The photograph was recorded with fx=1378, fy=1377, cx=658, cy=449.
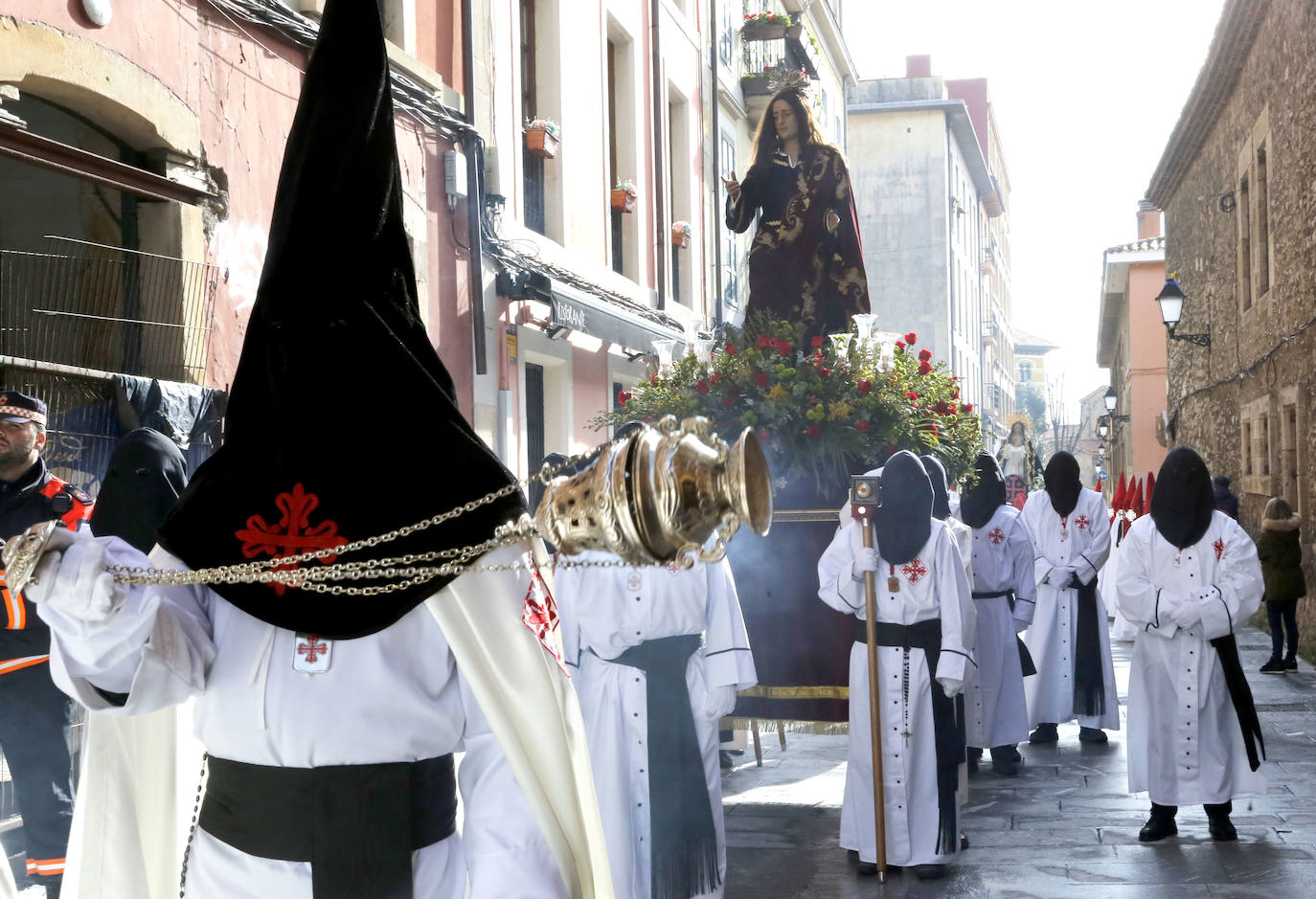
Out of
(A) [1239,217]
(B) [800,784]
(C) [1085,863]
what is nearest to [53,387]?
(B) [800,784]

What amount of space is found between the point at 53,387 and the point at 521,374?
6574 millimetres

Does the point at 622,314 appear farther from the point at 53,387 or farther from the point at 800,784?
the point at 53,387

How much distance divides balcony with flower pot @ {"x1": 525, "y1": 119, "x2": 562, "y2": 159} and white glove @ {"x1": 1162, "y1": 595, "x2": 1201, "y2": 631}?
861 centimetres

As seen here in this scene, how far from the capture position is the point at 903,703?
666 centimetres

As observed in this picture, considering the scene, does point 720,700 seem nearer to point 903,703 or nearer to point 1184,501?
point 903,703

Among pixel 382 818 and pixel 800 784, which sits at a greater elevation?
pixel 382 818

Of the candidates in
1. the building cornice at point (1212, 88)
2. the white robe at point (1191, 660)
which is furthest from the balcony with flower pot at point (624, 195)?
the white robe at point (1191, 660)

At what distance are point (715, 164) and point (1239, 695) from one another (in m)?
15.0

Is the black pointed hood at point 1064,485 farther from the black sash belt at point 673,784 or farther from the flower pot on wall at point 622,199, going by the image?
the flower pot on wall at point 622,199

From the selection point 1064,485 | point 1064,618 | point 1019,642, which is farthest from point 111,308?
point 1064,618

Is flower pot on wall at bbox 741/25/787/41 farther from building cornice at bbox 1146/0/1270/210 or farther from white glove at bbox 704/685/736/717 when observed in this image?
white glove at bbox 704/685/736/717

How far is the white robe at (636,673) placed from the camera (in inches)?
226

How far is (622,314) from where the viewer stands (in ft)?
50.9

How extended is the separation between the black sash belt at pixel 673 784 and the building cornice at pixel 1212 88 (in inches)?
514
